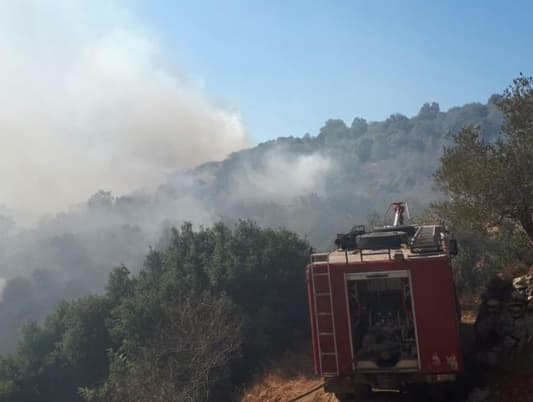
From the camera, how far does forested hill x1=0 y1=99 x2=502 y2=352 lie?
207ft

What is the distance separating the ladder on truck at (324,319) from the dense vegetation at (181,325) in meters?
5.02

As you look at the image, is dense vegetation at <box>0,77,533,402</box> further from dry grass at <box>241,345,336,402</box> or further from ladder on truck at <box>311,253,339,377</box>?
ladder on truck at <box>311,253,339,377</box>

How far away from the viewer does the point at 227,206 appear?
91.7 metres

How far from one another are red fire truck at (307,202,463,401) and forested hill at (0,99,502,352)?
1565cm

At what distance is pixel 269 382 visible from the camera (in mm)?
14969

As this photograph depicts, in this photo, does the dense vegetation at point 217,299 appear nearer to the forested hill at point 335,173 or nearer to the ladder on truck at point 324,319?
the ladder on truck at point 324,319

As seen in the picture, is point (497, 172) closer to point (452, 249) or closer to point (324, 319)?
point (452, 249)

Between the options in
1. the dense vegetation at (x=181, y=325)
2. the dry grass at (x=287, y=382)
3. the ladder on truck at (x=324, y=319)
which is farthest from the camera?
the dense vegetation at (x=181, y=325)

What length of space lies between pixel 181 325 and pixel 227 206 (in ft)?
251

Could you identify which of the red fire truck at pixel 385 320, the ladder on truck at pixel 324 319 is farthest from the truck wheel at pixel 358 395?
the ladder on truck at pixel 324 319

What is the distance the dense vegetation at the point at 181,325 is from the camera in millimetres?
15023

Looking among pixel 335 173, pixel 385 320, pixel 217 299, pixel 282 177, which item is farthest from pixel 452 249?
pixel 335 173

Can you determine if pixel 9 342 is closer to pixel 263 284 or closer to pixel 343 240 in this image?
pixel 263 284

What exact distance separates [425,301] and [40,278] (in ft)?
202
